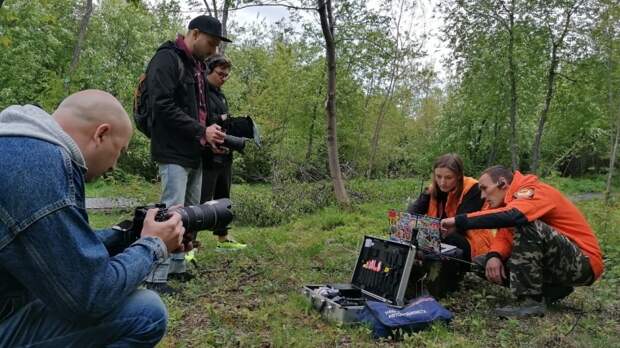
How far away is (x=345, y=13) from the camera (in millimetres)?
8844

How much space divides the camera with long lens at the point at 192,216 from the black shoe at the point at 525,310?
2.29 meters

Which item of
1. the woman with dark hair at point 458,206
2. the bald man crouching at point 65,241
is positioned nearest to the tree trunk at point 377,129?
the woman with dark hair at point 458,206

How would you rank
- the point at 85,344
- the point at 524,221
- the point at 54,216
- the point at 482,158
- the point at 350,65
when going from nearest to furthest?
the point at 54,216 < the point at 85,344 < the point at 524,221 < the point at 350,65 < the point at 482,158

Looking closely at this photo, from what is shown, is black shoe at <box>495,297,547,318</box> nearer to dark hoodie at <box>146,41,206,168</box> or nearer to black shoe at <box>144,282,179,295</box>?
black shoe at <box>144,282,179,295</box>

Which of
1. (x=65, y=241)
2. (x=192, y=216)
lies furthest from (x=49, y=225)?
(x=192, y=216)

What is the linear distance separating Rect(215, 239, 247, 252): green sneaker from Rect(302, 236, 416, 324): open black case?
178 centimetres

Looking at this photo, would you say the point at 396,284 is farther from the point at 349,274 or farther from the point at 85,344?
the point at 85,344

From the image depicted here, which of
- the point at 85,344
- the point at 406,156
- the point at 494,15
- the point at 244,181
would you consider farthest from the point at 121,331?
the point at 406,156

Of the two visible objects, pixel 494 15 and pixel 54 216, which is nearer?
pixel 54 216

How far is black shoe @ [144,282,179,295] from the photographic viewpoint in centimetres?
373

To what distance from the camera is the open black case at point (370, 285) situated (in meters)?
3.43

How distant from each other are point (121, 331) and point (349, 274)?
3.01m

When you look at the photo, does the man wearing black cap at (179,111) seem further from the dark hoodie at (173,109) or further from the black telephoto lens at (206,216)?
the black telephoto lens at (206,216)

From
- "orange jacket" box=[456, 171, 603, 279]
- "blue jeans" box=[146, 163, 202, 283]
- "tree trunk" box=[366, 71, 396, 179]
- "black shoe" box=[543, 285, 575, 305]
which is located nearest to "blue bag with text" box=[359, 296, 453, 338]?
"orange jacket" box=[456, 171, 603, 279]
